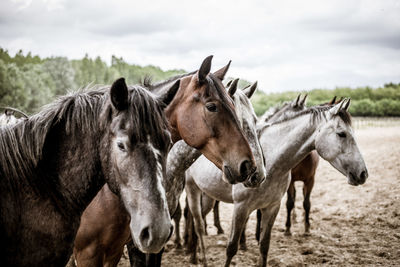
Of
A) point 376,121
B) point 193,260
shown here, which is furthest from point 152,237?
point 376,121

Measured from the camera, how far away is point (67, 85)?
1735 inches

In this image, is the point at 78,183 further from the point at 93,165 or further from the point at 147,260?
the point at 147,260

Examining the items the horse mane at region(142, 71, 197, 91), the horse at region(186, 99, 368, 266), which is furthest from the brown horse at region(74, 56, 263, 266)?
the horse at region(186, 99, 368, 266)

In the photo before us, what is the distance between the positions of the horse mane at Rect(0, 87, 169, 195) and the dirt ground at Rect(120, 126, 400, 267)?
13.2 feet

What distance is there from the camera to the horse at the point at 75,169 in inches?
65.1

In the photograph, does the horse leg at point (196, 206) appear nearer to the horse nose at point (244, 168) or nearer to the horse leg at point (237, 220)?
the horse leg at point (237, 220)

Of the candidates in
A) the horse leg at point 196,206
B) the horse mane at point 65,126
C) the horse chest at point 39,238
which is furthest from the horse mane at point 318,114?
the horse chest at point 39,238

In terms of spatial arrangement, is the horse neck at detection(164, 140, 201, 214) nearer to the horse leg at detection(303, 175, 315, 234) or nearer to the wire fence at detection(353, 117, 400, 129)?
the horse leg at detection(303, 175, 315, 234)

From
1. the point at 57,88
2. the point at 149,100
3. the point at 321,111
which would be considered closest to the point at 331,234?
the point at 321,111

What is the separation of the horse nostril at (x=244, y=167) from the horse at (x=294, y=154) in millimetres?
1691

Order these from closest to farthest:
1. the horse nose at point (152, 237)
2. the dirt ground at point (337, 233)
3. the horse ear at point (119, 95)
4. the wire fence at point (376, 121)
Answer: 1. the horse nose at point (152, 237)
2. the horse ear at point (119, 95)
3. the dirt ground at point (337, 233)
4. the wire fence at point (376, 121)

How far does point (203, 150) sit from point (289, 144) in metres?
2.03

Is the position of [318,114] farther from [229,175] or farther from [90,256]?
[90,256]

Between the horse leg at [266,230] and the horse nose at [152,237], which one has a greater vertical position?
the horse nose at [152,237]
